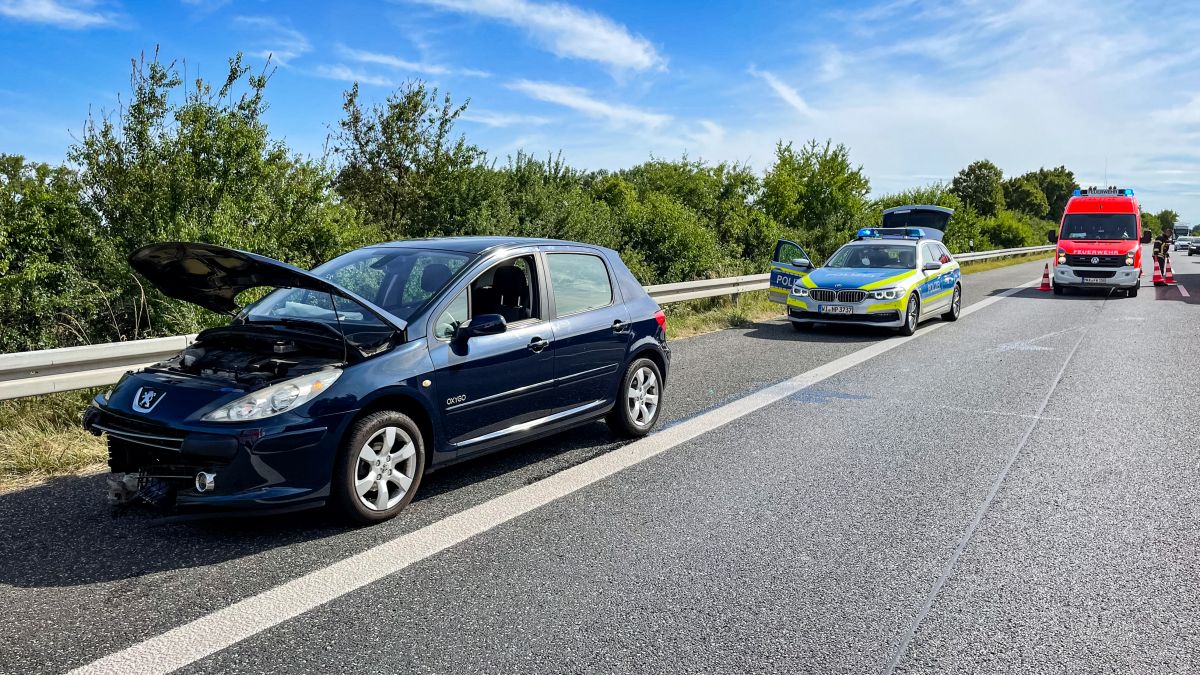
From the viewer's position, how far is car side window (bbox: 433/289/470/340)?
4859 mm

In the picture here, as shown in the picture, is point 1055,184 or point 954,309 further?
point 1055,184

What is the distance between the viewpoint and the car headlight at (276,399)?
4020mm

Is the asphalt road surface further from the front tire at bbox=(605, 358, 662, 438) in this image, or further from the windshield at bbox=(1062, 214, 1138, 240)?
the windshield at bbox=(1062, 214, 1138, 240)

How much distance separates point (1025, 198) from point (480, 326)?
111 m

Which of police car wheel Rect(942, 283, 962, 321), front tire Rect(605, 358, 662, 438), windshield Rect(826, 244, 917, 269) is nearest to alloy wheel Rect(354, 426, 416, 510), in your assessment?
front tire Rect(605, 358, 662, 438)

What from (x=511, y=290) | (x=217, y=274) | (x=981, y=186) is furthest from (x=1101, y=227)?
(x=981, y=186)

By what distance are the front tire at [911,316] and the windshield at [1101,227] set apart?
11006mm

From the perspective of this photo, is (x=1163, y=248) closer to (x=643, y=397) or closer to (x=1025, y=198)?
(x=643, y=397)

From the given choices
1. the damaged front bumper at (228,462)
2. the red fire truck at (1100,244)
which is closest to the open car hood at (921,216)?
the red fire truck at (1100,244)

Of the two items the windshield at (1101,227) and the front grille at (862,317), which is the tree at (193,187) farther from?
the windshield at (1101,227)

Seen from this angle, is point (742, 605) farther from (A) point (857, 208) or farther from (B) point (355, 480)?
(A) point (857, 208)

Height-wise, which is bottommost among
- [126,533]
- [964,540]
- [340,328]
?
[964,540]

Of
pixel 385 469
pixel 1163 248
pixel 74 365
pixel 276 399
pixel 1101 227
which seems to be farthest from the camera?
pixel 1163 248

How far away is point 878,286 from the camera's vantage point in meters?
12.6
